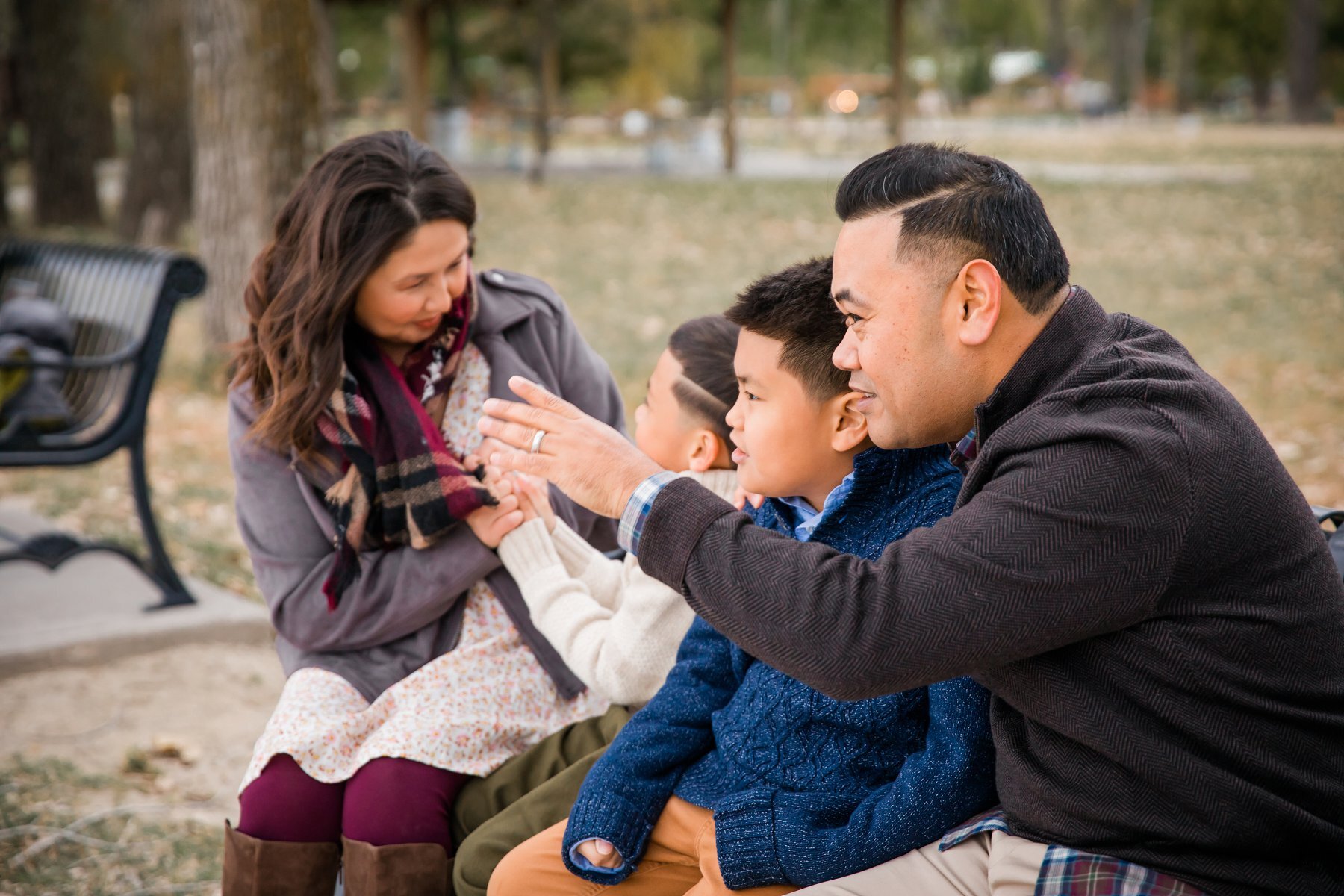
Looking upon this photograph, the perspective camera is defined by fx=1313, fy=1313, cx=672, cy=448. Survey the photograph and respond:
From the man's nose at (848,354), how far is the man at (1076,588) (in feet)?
0.15

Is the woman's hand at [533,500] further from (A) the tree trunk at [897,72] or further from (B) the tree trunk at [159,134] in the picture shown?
(A) the tree trunk at [897,72]

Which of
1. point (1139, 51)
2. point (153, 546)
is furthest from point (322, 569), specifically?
point (1139, 51)

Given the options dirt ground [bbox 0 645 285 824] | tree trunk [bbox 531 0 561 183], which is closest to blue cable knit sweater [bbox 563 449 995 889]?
dirt ground [bbox 0 645 285 824]

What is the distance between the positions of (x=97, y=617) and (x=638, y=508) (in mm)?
3846

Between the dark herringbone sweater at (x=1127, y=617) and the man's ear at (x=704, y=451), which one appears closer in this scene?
the dark herringbone sweater at (x=1127, y=617)

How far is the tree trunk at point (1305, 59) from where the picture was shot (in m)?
23.6

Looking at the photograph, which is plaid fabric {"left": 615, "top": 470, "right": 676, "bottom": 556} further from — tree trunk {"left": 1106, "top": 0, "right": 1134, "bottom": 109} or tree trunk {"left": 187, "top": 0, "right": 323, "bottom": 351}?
tree trunk {"left": 1106, "top": 0, "right": 1134, "bottom": 109}

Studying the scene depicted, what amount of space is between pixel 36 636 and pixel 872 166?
3936 mm

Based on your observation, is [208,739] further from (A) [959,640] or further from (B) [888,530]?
(A) [959,640]

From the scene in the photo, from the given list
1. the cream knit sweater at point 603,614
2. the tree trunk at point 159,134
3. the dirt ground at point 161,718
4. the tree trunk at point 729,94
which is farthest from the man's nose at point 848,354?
the tree trunk at point 729,94

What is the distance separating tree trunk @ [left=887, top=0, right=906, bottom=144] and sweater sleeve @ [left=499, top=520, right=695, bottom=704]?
16.8 metres

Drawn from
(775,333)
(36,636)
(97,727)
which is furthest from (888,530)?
(36,636)

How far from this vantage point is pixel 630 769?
2172 millimetres

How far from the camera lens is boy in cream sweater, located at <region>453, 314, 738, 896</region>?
2.41 m
